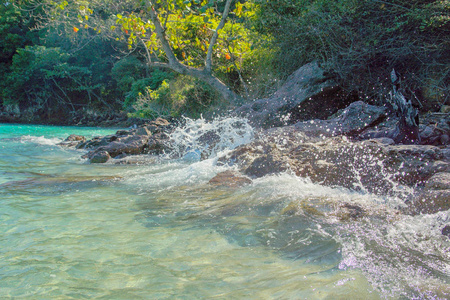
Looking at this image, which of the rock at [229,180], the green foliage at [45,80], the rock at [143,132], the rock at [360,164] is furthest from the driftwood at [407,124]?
the green foliage at [45,80]

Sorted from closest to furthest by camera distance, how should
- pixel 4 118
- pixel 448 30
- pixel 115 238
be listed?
pixel 115 238, pixel 448 30, pixel 4 118

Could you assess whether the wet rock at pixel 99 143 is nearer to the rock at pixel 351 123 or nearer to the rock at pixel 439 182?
the rock at pixel 351 123

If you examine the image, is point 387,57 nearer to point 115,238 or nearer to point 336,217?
point 336,217

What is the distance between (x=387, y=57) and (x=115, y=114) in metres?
21.4

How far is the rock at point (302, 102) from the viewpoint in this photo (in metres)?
7.72

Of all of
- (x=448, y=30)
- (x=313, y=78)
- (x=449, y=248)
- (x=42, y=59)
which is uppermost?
(x=42, y=59)

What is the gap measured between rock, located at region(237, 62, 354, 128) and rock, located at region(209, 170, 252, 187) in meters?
3.10

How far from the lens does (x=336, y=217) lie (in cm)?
290

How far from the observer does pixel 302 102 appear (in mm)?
7703

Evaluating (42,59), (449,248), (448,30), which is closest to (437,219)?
(449,248)

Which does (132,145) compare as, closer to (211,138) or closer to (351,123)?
(211,138)

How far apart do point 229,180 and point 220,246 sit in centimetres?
203

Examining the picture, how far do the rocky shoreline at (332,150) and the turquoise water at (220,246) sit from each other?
0.30m

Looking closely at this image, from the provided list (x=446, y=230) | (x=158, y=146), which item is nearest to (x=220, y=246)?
(x=446, y=230)
